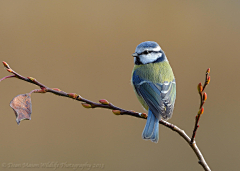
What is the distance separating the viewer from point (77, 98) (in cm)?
116

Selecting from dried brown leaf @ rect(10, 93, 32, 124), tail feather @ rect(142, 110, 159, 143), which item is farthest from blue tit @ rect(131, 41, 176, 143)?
dried brown leaf @ rect(10, 93, 32, 124)

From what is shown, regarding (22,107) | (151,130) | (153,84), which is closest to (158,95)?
(153,84)

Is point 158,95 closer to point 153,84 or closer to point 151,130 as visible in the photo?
point 153,84

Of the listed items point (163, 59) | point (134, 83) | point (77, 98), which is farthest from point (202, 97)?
point (163, 59)

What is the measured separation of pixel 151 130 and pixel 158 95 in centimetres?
30

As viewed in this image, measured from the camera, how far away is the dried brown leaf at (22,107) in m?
1.03

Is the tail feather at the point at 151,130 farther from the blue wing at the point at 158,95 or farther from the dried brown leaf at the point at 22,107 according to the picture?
the dried brown leaf at the point at 22,107

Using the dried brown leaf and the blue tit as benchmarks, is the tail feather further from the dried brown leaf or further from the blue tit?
the dried brown leaf

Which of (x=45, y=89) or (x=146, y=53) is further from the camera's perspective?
(x=146, y=53)

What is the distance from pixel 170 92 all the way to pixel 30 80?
1.00 m

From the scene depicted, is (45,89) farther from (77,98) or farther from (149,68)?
(149,68)

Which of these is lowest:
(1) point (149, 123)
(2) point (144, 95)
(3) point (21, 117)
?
(1) point (149, 123)

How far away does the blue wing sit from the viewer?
1637mm

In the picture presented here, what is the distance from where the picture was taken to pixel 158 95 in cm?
173
